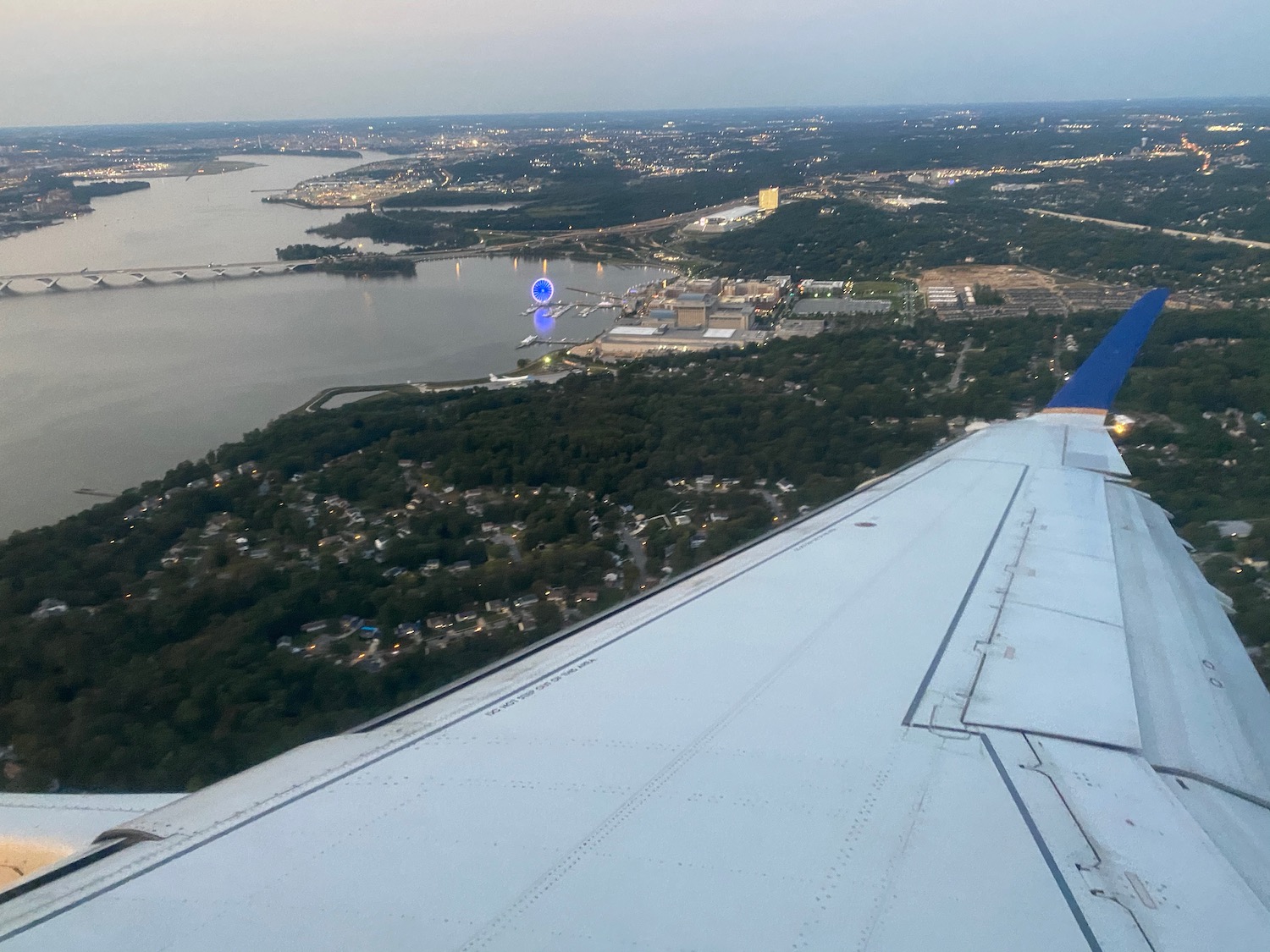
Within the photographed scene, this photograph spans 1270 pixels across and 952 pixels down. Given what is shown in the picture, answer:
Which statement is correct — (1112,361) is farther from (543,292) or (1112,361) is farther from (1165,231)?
(1165,231)

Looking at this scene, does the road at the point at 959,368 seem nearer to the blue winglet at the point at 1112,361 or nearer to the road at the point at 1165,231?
the blue winglet at the point at 1112,361

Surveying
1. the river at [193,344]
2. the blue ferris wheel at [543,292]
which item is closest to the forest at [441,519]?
the river at [193,344]

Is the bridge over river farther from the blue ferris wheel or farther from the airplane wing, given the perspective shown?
the airplane wing

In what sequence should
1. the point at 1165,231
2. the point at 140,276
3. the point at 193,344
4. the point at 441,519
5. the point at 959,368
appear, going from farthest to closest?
the point at 140,276, the point at 1165,231, the point at 193,344, the point at 959,368, the point at 441,519

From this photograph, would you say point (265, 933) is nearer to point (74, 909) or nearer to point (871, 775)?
point (74, 909)

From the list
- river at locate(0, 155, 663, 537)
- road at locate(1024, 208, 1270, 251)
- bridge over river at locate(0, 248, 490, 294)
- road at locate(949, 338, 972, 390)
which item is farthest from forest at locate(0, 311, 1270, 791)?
bridge over river at locate(0, 248, 490, 294)

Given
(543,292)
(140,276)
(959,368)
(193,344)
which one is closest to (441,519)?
(959,368)

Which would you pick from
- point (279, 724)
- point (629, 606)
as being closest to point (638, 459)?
point (279, 724)
